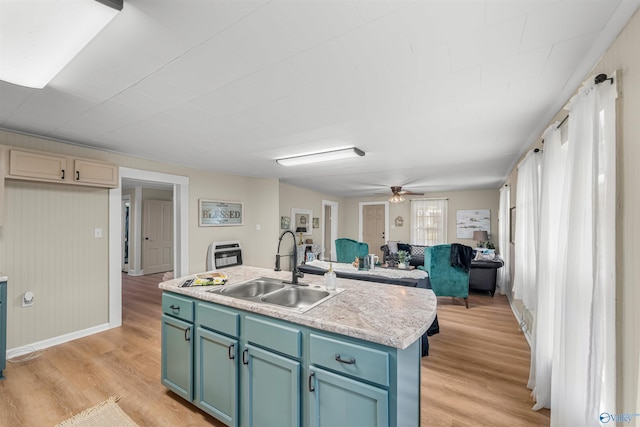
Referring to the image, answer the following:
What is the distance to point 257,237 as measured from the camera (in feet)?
18.0

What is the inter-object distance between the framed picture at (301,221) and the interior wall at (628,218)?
5.63 metres

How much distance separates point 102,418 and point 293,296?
158 centimetres

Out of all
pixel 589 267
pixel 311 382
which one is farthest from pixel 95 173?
pixel 589 267

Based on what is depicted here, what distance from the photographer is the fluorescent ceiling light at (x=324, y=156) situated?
336cm

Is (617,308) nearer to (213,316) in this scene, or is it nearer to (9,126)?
(213,316)

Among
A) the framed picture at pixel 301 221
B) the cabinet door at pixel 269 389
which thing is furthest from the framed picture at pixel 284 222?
the cabinet door at pixel 269 389

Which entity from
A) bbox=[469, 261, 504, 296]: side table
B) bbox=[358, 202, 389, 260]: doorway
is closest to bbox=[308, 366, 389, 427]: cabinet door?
bbox=[469, 261, 504, 296]: side table

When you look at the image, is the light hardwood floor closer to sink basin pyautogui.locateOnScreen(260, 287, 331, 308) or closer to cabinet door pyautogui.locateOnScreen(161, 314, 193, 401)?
cabinet door pyautogui.locateOnScreen(161, 314, 193, 401)

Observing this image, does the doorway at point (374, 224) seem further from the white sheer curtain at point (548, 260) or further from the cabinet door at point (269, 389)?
the cabinet door at point (269, 389)

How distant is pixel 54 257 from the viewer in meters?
3.01

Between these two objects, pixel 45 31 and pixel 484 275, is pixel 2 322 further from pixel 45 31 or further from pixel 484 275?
pixel 484 275

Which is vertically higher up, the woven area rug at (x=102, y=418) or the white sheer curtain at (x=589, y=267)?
the white sheer curtain at (x=589, y=267)

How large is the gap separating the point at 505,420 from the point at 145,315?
4352mm

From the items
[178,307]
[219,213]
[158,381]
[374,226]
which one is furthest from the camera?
[374,226]
